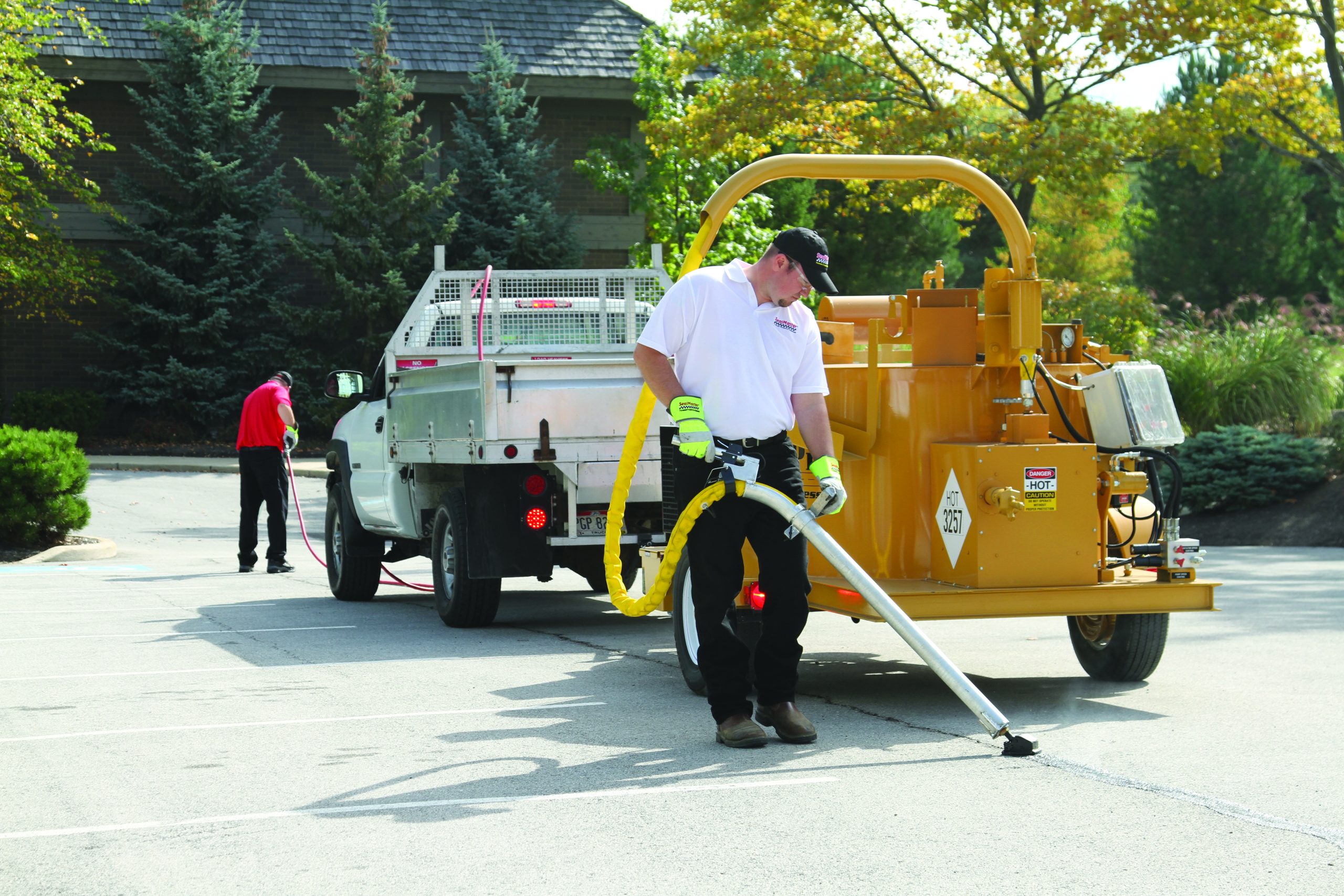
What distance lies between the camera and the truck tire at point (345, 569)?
12.6 meters

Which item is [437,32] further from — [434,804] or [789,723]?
[434,804]

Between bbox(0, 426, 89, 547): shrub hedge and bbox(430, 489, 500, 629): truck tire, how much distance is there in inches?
270

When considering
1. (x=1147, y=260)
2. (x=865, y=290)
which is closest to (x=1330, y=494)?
(x=865, y=290)

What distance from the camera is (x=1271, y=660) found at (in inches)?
358

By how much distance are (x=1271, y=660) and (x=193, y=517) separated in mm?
15328

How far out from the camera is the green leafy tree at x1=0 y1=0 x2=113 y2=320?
1936 cm

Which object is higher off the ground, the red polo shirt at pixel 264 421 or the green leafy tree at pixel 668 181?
the green leafy tree at pixel 668 181

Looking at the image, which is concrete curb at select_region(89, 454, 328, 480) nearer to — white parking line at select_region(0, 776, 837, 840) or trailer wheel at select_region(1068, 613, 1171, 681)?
trailer wheel at select_region(1068, 613, 1171, 681)

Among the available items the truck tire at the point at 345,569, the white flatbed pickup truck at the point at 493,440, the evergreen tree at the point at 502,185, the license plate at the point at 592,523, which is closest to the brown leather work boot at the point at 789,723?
the white flatbed pickup truck at the point at 493,440

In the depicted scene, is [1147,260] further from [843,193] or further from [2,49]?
[2,49]

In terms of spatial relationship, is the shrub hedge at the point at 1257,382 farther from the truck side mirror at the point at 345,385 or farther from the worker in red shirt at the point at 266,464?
the truck side mirror at the point at 345,385

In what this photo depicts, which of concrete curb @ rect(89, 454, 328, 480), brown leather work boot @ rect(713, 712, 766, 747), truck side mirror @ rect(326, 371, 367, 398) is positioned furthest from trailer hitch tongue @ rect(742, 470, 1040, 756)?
concrete curb @ rect(89, 454, 328, 480)

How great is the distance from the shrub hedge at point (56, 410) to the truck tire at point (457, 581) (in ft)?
68.2

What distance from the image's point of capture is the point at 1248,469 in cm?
1866
